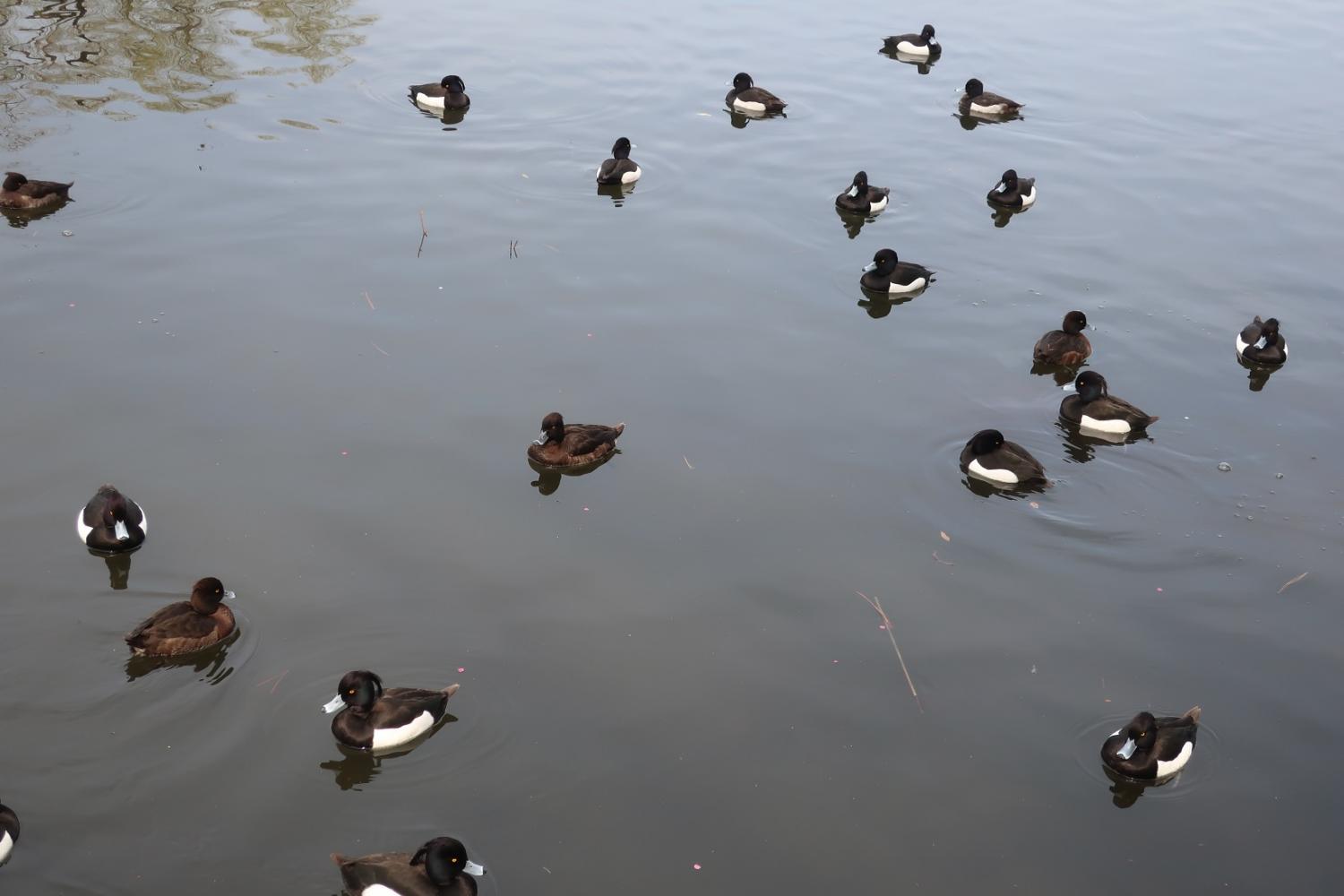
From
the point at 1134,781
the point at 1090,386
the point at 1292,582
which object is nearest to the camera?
the point at 1134,781

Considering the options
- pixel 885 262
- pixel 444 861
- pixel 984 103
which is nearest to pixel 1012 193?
pixel 885 262

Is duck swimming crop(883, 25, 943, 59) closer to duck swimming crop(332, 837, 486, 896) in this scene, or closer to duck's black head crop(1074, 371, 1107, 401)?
duck's black head crop(1074, 371, 1107, 401)

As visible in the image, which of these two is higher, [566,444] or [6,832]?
[566,444]

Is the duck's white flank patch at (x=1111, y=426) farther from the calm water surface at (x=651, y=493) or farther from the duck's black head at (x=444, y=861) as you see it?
the duck's black head at (x=444, y=861)

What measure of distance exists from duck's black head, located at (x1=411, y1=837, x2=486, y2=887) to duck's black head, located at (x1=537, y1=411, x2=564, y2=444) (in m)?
5.07

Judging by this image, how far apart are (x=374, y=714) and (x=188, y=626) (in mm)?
A: 1829

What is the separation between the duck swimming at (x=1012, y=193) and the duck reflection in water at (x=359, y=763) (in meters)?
13.4

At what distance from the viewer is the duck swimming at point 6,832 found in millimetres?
8125

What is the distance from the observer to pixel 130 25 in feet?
79.6

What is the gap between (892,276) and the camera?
16531 mm

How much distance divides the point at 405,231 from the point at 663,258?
3.48 m

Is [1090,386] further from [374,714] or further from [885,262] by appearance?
[374,714]

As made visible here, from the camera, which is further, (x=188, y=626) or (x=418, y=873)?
(x=188, y=626)

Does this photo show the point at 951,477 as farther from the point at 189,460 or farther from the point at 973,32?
the point at 973,32
